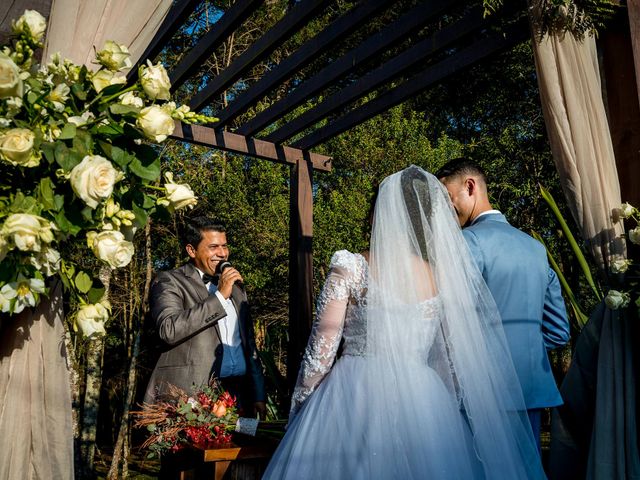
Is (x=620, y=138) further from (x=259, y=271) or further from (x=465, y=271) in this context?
(x=259, y=271)

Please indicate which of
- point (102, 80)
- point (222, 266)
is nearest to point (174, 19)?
point (222, 266)

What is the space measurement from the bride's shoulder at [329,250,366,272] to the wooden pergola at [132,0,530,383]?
1.36 meters

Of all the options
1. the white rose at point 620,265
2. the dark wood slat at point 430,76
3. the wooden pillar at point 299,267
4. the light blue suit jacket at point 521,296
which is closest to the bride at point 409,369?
the light blue suit jacket at point 521,296

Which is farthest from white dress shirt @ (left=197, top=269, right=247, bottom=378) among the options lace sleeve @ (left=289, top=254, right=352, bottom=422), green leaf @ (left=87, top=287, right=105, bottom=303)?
green leaf @ (left=87, top=287, right=105, bottom=303)

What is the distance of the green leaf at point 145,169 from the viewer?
1.41m

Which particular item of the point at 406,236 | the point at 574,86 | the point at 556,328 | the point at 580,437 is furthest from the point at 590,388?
the point at 574,86

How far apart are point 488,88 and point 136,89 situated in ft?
32.5

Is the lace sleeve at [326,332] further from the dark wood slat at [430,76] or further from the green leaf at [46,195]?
the dark wood slat at [430,76]

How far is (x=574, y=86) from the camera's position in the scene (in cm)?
248

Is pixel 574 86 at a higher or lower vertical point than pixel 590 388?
higher

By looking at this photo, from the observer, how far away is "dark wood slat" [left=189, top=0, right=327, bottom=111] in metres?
3.16

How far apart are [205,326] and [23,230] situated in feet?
7.47

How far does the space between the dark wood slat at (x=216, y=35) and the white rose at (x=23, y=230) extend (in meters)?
2.14

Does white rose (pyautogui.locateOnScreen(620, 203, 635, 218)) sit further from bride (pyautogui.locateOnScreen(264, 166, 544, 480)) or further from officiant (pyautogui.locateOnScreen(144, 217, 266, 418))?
officiant (pyautogui.locateOnScreen(144, 217, 266, 418))
